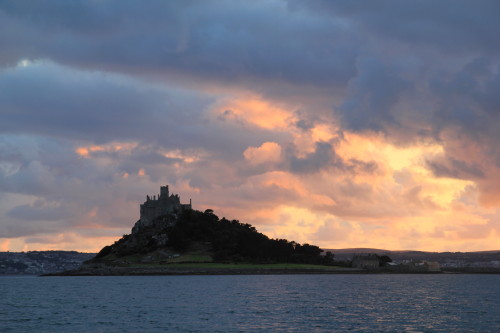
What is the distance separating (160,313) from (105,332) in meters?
20.4

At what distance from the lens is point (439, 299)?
115 m

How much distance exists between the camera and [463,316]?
82812 mm

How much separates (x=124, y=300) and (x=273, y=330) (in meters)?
54.0

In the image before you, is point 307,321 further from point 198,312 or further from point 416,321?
point 198,312

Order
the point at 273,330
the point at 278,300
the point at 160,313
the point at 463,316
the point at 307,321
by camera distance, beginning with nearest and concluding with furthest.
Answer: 1. the point at 273,330
2. the point at 307,321
3. the point at 463,316
4. the point at 160,313
5. the point at 278,300

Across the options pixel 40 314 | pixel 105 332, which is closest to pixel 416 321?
pixel 105 332

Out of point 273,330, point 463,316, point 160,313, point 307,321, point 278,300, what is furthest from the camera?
point 278,300

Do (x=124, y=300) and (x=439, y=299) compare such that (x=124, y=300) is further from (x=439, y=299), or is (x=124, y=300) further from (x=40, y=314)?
(x=439, y=299)

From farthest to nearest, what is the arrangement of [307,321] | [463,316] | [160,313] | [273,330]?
[160,313] < [463,316] < [307,321] < [273,330]

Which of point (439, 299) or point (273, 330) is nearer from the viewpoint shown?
point (273, 330)

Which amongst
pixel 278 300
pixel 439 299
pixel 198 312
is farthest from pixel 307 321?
pixel 439 299

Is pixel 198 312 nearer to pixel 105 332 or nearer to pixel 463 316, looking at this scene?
pixel 105 332

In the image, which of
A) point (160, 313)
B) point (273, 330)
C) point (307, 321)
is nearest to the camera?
point (273, 330)

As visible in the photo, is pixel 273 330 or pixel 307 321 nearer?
pixel 273 330
